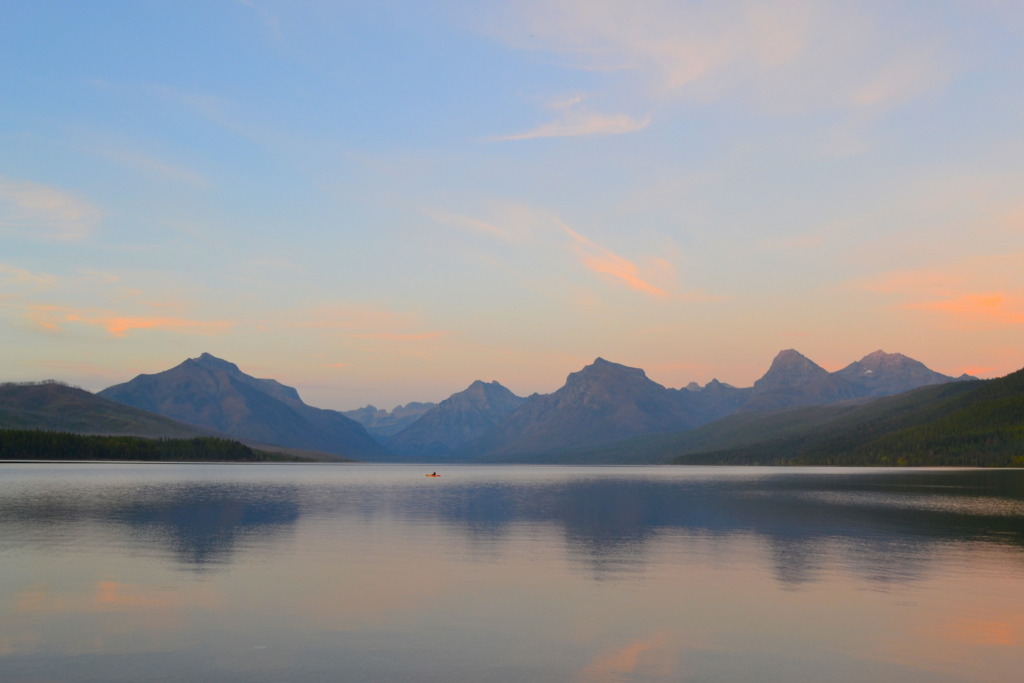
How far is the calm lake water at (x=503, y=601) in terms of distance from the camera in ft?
89.1

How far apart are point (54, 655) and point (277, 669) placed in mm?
8285

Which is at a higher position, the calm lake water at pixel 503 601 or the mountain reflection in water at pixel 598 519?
the calm lake water at pixel 503 601

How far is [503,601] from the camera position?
38.1 metres

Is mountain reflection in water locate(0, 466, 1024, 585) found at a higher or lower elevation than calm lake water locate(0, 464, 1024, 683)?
lower

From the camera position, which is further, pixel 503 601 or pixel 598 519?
pixel 598 519

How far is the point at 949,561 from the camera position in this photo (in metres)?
52.9

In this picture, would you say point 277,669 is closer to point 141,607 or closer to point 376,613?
point 376,613

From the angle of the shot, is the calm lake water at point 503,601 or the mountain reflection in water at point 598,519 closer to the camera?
the calm lake water at point 503,601

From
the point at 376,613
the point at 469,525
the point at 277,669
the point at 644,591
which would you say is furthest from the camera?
the point at 469,525

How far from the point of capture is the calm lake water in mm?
27172

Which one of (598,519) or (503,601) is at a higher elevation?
(503,601)

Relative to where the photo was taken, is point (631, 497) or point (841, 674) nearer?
point (841, 674)

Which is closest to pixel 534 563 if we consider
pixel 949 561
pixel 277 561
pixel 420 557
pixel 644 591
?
pixel 420 557

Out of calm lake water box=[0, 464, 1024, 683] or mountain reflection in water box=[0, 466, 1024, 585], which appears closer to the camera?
calm lake water box=[0, 464, 1024, 683]
